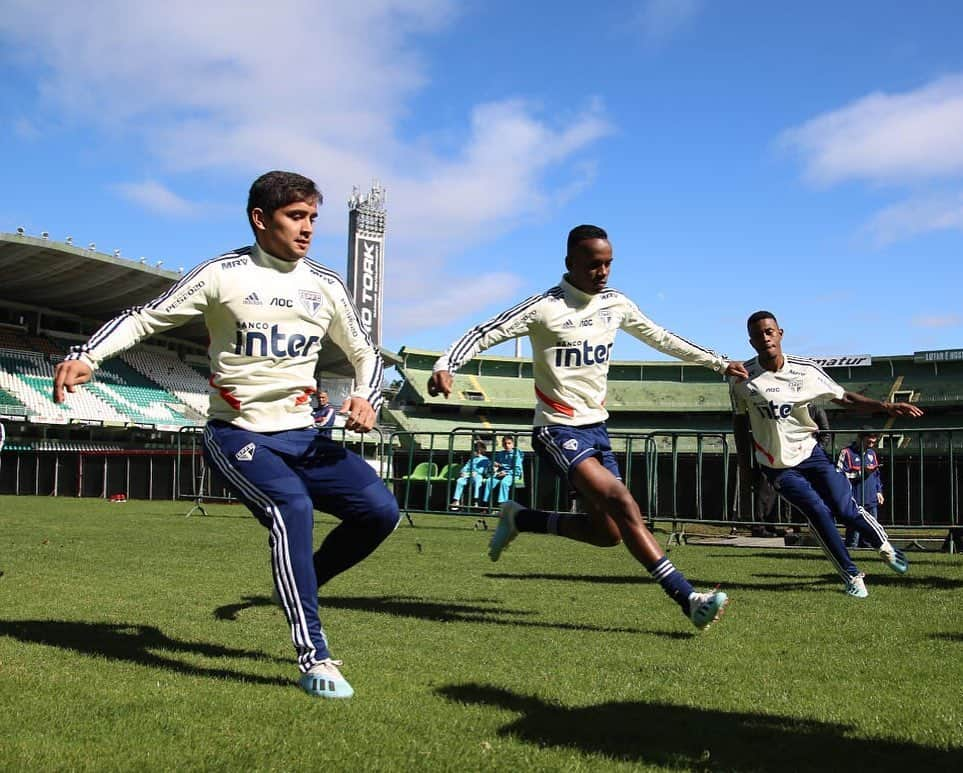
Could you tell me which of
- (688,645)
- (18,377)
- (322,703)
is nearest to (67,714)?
(322,703)

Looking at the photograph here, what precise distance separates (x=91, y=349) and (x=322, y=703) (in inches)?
71.7

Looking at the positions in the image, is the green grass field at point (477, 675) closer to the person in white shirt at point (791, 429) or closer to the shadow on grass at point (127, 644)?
the shadow on grass at point (127, 644)

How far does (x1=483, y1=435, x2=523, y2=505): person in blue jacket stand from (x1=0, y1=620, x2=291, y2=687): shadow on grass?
11.4 meters

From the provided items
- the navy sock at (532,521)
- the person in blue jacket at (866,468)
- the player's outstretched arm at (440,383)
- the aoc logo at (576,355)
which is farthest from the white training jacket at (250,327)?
the person in blue jacket at (866,468)

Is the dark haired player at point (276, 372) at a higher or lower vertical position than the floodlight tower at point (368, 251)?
lower

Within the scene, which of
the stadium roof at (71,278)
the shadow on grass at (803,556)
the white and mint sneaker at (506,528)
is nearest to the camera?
the white and mint sneaker at (506,528)

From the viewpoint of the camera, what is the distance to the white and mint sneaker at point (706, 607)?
499 centimetres

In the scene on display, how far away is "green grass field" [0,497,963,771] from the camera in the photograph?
9.85 ft

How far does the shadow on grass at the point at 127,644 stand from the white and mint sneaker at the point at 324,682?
230 mm

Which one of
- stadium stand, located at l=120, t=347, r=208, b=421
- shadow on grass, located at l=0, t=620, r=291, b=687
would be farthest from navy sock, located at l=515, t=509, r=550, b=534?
stadium stand, located at l=120, t=347, r=208, b=421

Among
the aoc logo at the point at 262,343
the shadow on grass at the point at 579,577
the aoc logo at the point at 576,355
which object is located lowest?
the shadow on grass at the point at 579,577

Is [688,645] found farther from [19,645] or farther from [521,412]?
[521,412]

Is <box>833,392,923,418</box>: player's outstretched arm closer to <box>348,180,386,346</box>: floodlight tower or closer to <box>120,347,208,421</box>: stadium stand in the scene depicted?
<box>120,347,208,421</box>: stadium stand

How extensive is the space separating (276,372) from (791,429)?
462 cm
